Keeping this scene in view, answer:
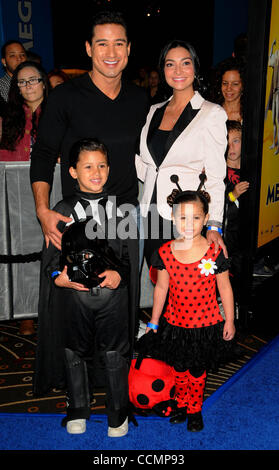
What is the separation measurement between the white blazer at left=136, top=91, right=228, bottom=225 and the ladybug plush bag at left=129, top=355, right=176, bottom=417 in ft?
2.54

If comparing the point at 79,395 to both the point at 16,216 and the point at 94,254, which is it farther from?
the point at 16,216

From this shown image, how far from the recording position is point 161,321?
2.43 metres

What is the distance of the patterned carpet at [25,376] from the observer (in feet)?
8.57

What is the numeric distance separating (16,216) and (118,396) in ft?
4.96

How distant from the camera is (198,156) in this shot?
2.32m

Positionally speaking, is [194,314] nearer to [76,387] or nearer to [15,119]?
[76,387]

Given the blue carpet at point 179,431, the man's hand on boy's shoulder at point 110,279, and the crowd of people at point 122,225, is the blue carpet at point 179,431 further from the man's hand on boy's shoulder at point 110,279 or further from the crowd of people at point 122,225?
the man's hand on boy's shoulder at point 110,279

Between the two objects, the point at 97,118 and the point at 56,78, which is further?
the point at 56,78

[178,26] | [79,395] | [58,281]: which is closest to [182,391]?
[79,395]

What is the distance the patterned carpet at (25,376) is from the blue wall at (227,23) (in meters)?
7.55

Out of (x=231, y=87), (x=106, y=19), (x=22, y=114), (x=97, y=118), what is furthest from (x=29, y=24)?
(x=97, y=118)

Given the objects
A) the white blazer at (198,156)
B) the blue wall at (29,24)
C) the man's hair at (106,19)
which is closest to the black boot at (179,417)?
the white blazer at (198,156)

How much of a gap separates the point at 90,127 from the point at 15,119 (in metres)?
1.54

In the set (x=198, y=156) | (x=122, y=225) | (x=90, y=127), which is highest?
(x=90, y=127)
